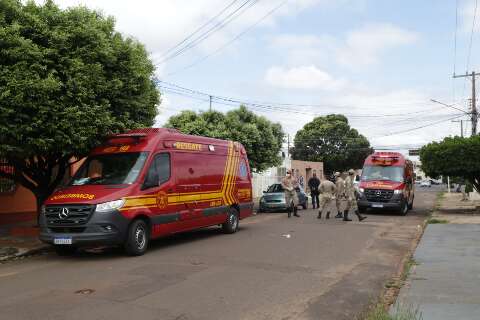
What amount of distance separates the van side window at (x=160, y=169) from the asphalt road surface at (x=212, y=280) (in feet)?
5.13

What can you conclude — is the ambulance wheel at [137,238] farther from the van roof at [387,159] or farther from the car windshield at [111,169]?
the van roof at [387,159]

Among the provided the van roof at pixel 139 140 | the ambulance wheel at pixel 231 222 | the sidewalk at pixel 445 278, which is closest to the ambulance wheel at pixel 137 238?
the van roof at pixel 139 140

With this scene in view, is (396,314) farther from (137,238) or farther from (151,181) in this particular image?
(151,181)

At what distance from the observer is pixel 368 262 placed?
33.2 ft

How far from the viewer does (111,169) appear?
11516 millimetres

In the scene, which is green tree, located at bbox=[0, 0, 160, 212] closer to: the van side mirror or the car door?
the car door

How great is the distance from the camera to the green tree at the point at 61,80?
1077 centimetres

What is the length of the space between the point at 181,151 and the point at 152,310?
21.1 ft

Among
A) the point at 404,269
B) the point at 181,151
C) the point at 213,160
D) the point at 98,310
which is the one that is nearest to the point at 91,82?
the point at 181,151

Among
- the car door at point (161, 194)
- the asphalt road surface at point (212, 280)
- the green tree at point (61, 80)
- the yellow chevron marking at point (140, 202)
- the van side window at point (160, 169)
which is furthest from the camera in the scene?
the van side window at point (160, 169)

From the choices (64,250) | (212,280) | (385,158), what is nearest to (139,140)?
(64,250)

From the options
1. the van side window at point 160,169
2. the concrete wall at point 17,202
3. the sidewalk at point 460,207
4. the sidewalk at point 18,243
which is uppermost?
the van side window at point 160,169

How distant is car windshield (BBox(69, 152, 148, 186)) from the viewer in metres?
11.1

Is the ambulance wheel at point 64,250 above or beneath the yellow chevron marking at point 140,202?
beneath
